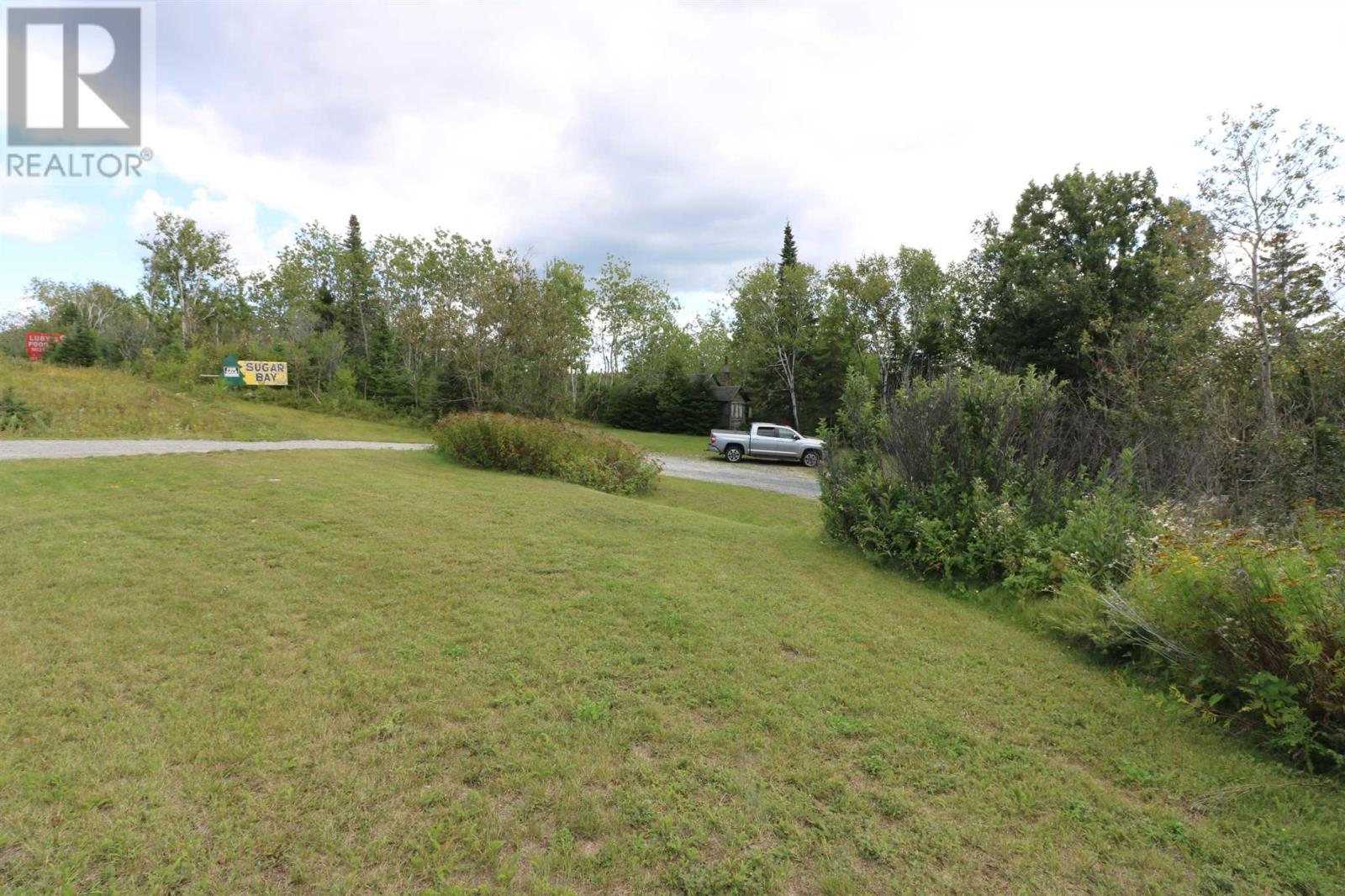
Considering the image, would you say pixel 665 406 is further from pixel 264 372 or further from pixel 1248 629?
pixel 1248 629

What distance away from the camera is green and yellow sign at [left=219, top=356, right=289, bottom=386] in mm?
27766

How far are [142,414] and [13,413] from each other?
2950 millimetres

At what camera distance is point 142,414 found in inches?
671

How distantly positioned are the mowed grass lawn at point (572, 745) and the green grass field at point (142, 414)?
13665mm

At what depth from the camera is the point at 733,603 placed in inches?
186

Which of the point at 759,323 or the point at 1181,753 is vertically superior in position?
the point at 759,323

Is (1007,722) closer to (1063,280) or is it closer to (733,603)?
(733,603)

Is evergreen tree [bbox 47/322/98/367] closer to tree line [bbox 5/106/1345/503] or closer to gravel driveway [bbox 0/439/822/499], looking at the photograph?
tree line [bbox 5/106/1345/503]

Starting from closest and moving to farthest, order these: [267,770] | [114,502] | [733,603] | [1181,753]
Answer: [267,770], [1181,753], [733,603], [114,502]

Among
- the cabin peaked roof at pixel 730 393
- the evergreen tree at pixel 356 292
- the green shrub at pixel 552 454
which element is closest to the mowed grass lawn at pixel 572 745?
the green shrub at pixel 552 454

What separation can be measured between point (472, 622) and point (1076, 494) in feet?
18.9

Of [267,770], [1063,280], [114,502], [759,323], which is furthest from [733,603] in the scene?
[759,323]

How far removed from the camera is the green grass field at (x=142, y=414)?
15.0m

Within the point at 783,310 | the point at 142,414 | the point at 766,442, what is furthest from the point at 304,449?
the point at 783,310
